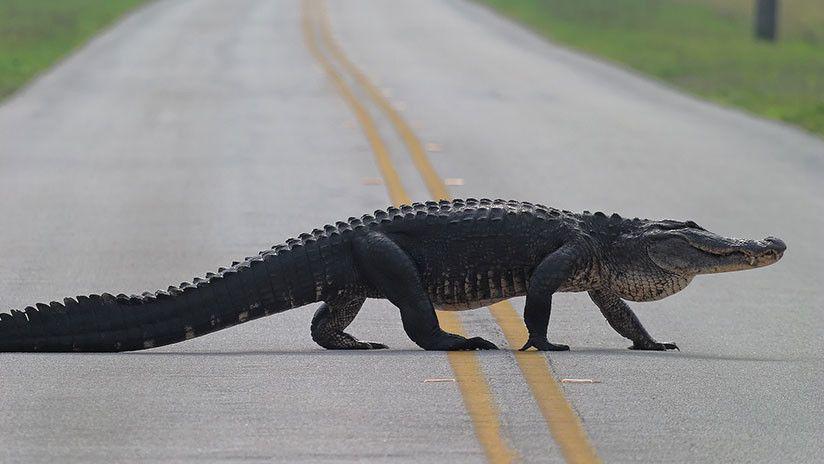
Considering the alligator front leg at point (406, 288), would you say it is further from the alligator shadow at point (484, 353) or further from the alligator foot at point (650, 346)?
the alligator foot at point (650, 346)

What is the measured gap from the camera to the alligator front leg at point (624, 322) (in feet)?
32.4

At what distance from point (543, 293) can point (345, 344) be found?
110 cm

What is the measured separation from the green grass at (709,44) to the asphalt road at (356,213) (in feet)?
4.50

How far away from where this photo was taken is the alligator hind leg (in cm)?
971

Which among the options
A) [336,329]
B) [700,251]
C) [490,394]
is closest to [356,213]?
[336,329]

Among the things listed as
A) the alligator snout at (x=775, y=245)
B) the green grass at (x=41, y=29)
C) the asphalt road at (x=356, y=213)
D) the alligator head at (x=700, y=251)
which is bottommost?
the green grass at (x=41, y=29)

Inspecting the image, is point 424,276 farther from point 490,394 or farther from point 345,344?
point 490,394

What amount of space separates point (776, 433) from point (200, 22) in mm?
40657

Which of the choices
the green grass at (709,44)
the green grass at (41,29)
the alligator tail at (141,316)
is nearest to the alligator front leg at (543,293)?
the alligator tail at (141,316)

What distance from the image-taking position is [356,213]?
16.0 metres

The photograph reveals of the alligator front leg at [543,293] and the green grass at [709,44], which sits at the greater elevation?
the alligator front leg at [543,293]

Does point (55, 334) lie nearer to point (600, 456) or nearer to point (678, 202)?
point (600, 456)

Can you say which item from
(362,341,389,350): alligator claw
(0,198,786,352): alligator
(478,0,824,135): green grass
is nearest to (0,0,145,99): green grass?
(478,0,824,135): green grass

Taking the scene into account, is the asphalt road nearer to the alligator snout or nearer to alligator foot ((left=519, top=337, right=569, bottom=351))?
alligator foot ((left=519, top=337, right=569, bottom=351))
